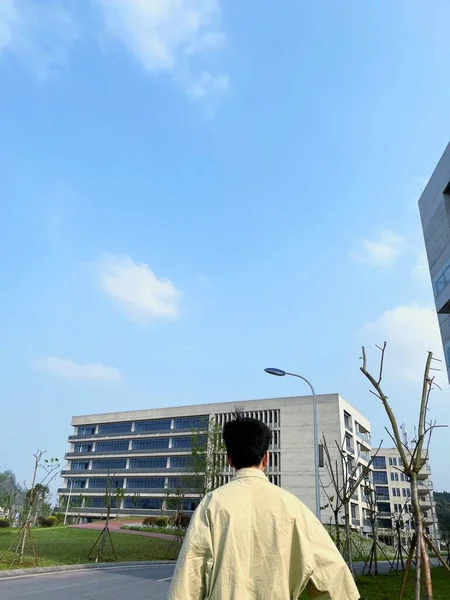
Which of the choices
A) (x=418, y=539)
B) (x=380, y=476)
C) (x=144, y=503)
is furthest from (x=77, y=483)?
(x=418, y=539)

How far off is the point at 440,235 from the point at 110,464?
50.8m

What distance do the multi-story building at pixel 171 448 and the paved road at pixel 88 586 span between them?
29.7 m

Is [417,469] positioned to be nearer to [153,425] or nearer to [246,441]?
[246,441]

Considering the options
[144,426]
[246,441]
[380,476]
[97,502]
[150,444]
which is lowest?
[246,441]

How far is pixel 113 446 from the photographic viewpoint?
59.5 meters

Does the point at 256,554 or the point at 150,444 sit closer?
the point at 256,554

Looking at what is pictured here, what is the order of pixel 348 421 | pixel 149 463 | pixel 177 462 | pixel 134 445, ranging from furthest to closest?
pixel 134 445 → pixel 149 463 → pixel 177 462 → pixel 348 421

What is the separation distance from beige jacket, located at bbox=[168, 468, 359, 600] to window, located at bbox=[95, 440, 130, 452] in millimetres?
60557

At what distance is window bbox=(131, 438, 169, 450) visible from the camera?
5562 centimetres

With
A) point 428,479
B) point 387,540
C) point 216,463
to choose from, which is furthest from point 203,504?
point 428,479

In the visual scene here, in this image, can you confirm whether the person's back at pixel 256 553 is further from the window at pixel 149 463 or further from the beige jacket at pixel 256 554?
the window at pixel 149 463

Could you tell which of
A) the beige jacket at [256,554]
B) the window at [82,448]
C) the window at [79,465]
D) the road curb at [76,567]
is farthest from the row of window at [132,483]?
the beige jacket at [256,554]

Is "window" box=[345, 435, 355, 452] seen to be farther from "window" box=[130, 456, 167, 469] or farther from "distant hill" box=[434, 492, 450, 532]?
"window" box=[130, 456, 167, 469]

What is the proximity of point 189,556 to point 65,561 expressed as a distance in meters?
16.7
